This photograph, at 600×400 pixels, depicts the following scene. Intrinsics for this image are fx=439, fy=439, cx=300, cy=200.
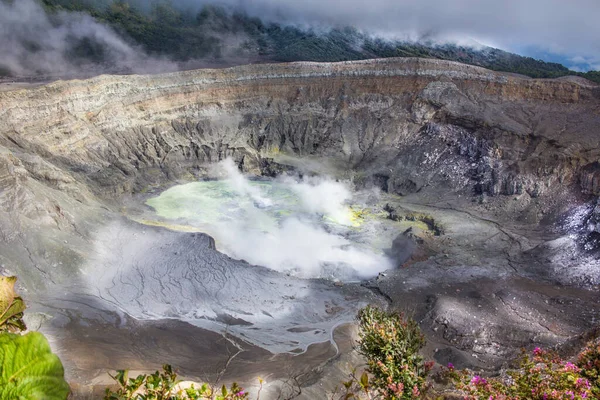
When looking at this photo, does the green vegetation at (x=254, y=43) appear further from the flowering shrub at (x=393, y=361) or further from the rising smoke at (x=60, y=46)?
the flowering shrub at (x=393, y=361)

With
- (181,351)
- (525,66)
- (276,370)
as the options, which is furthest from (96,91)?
(525,66)

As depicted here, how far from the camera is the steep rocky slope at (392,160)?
76.9ft

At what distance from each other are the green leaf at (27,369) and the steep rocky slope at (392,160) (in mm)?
17843

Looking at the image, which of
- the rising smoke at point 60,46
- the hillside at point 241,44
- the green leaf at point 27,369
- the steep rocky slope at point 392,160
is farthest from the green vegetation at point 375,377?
the hillside at point 241,44

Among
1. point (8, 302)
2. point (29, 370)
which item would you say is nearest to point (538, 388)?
point (29, 370)

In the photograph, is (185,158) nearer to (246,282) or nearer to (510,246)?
(246,282)

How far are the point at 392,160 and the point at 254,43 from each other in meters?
44.6

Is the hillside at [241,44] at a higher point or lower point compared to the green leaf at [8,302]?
higher

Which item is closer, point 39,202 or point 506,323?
point 506,323

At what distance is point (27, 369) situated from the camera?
276 cm

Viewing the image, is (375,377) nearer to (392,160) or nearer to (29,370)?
(29,370)

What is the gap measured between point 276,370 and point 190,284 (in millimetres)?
8826

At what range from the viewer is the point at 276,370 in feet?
59.3

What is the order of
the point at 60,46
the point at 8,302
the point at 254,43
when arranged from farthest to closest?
the point at 254,43
the point at 60,46
the point at 8,302
